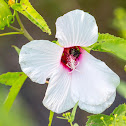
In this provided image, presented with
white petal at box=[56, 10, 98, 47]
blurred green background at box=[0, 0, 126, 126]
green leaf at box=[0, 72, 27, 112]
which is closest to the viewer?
white petal at box=[56, 10, 98, 47]

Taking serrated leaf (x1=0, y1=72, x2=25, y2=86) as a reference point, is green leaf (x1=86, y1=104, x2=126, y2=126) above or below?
below

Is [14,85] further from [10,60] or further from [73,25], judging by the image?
[10,60]

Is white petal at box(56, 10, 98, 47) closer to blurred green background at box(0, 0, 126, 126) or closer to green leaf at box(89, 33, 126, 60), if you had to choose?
green leaf at box(89, 33, 126, 60)

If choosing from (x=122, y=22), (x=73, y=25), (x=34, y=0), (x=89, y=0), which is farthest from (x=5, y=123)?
(x=89, y=0)

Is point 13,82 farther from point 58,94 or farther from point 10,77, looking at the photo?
point 58,94

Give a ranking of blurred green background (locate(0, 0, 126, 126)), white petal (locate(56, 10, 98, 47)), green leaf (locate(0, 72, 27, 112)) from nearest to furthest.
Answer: white petal (locate(56, 10, 98, 47)), green leaf (locate(0, 72, 27, 112)), blurred green background (locate(0, 0, 126, 126))

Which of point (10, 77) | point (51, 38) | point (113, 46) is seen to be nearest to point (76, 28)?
point (113, 46)

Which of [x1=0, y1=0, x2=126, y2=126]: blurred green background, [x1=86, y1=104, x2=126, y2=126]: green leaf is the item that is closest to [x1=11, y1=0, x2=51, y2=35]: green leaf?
[x1=86, y1=104, x2=126, y2=126]: green leaf

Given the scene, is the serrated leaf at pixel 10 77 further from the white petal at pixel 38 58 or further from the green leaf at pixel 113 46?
the green leaf at pixel 113 46
